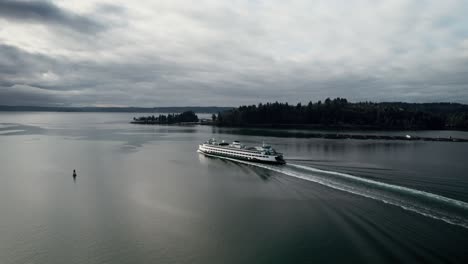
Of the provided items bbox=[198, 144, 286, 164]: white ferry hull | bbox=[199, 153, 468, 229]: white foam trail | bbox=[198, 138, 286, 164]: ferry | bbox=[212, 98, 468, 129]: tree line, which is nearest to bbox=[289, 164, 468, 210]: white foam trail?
bbox=[199, 153, 468, 229]: white foam trail

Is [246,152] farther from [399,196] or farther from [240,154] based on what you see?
[399,196]

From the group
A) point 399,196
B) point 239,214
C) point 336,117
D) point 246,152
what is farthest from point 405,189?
point 336,117

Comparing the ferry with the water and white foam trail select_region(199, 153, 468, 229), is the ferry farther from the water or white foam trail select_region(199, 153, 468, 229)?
white foam trail select_region(199, 153, 468, 229)

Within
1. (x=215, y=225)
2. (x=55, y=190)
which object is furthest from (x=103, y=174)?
(x=215, y=225)

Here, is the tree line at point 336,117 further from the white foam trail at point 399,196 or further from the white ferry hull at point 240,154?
the white foam trail at point 399,196

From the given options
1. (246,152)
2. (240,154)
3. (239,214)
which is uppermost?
(246,152)

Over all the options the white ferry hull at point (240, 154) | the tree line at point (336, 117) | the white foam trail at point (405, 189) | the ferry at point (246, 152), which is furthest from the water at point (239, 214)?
the tree line at point (336, 117)
